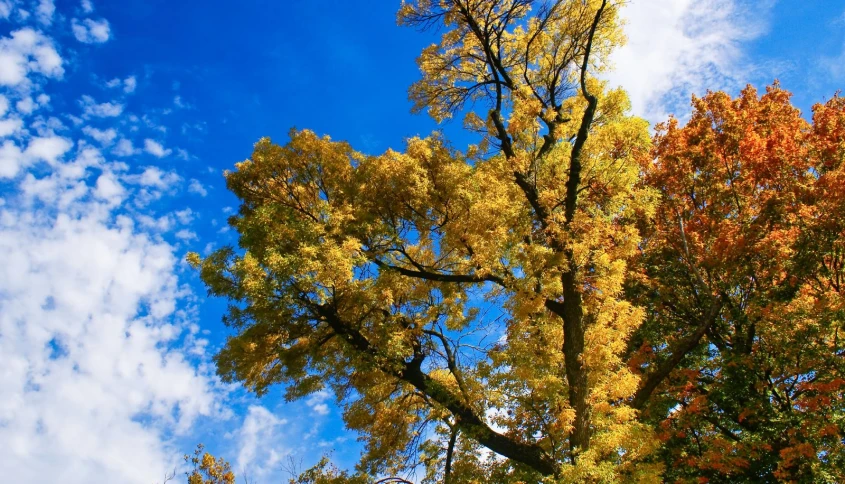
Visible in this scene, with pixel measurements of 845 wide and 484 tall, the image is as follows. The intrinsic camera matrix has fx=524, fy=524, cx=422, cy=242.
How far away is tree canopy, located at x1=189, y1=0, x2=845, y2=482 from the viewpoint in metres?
7.52

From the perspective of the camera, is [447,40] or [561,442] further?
[447,40]

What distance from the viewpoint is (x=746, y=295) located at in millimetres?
10484

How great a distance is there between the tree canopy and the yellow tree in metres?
0.04

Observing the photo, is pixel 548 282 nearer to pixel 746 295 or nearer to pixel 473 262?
pixel 473 262

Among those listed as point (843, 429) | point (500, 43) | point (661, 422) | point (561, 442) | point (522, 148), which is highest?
point (500, 43)

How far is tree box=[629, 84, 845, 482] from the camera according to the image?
28.5ft

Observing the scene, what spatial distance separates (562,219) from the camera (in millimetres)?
7457

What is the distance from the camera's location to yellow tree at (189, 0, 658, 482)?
7402mm

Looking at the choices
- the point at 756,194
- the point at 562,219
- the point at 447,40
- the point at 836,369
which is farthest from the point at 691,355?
the point at 447,40

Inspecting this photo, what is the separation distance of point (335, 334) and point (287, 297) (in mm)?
1321

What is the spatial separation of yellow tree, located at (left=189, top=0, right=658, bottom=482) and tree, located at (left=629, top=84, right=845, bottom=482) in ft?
4.42

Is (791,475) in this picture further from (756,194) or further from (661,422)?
(756,194)

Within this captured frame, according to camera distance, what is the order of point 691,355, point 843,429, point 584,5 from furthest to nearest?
point 691,355 < point 584,5 < point 843,429

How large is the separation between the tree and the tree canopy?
5 cm
